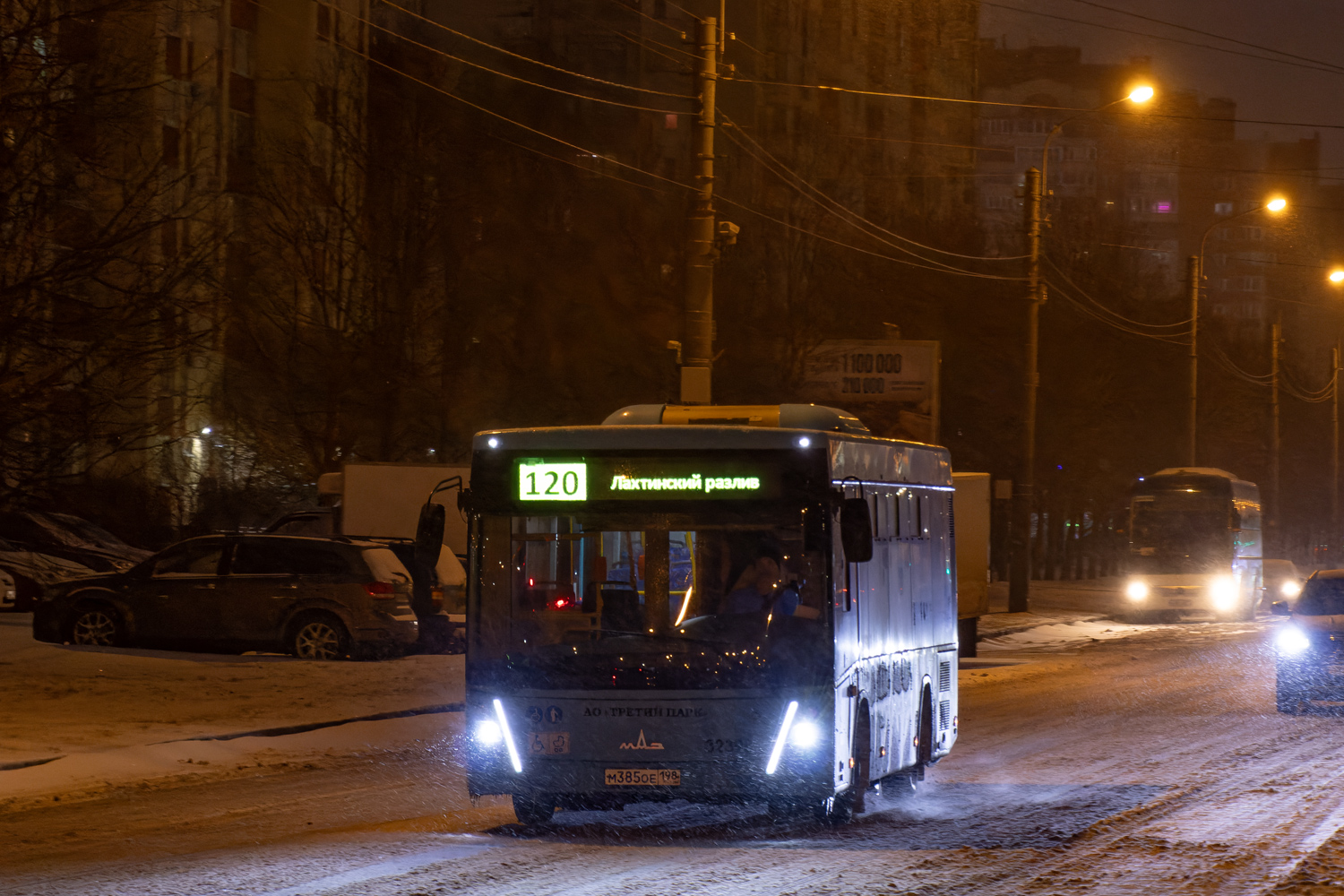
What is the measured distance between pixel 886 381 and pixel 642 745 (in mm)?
25032

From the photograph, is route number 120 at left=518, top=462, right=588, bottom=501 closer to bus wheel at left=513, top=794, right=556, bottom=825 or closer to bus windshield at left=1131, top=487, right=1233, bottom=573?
bus wheel at left=513, top=794, right=556, bottom=825

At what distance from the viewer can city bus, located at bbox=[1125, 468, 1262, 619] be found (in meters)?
42.5

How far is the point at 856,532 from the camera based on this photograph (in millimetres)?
9750

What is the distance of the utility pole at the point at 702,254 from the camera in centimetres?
1947

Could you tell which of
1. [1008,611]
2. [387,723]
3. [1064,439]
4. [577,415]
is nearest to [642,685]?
[387,723]

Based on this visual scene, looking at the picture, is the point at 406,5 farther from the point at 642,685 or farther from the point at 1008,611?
the point at 642,685

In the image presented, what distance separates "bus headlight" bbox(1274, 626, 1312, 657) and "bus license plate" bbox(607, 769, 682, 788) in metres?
11.0

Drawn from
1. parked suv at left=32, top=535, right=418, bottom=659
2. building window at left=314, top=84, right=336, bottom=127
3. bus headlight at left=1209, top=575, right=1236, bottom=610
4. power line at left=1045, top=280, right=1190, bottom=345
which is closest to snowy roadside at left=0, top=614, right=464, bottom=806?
parked suv at left=32, top=535, right=418, bottom=659

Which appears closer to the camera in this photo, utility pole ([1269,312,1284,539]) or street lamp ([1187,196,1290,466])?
street lamp ([1187,196,1290,466])

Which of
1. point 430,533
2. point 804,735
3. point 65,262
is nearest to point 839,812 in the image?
point 804,735

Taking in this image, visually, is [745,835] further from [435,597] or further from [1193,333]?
[1193,333]

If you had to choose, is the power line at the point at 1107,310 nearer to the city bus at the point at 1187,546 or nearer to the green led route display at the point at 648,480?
the city bus at the point at 1187,546

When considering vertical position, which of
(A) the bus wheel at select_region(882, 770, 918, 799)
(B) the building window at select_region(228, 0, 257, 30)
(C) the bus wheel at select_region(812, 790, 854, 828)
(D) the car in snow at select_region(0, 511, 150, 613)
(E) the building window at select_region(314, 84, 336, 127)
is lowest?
(A) the bus wheel at select_region(882, 770, 918, 799)

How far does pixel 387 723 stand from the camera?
16.0 metres
